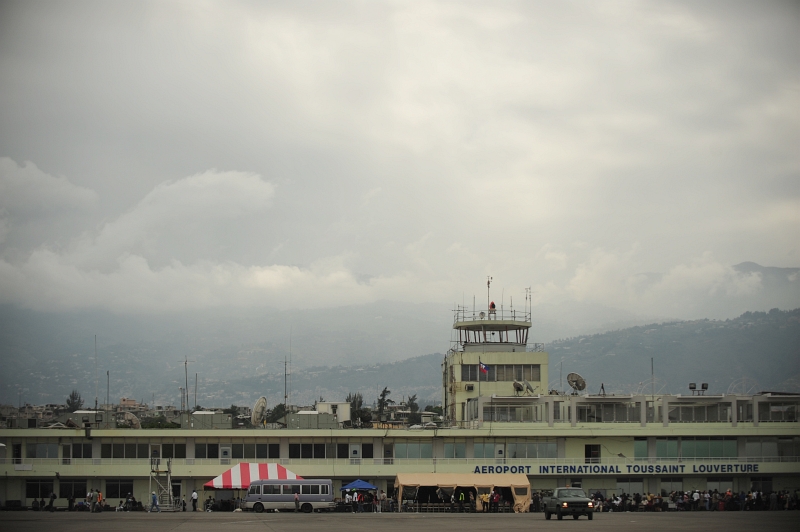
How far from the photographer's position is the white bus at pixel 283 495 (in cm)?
6496

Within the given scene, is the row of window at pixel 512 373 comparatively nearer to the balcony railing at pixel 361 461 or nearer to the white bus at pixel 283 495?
the balcony railing at pixel 361 461

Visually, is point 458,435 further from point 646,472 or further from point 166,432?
point 166,432

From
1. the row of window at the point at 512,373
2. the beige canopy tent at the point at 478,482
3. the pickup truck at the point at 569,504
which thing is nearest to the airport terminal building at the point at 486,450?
the beige canopy tent at the point at 478,482

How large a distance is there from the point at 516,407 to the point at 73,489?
1400 inches

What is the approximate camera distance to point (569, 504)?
51250 millimetres

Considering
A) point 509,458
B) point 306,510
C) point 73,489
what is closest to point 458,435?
point 509,458

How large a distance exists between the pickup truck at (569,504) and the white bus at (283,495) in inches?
723

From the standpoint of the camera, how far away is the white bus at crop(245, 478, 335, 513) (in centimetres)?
6496

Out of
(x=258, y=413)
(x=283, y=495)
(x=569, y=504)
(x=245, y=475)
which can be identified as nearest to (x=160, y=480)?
(x=245, y=475)

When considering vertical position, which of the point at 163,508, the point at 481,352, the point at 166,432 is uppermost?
the point at 481,352

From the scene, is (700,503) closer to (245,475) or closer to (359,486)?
(359,486)

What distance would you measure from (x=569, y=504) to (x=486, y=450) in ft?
87.7

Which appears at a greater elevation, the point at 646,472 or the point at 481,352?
the point at 481,352

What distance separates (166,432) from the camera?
76.0 m
